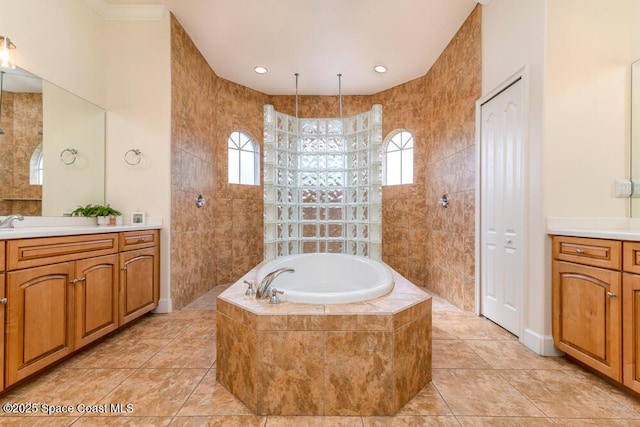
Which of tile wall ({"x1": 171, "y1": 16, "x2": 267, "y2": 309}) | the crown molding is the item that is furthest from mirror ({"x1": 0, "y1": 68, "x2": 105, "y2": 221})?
the crown molding

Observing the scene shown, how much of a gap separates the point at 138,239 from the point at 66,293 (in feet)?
2.50

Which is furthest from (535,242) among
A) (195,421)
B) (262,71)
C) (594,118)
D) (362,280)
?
(262,71)

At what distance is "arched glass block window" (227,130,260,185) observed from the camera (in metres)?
4.27

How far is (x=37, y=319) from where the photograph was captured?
1.63m

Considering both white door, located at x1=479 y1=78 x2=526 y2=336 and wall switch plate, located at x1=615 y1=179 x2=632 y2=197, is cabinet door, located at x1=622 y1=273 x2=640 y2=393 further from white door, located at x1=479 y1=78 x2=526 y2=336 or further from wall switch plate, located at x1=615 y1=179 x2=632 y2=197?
wall switch plate, located at x1=615 y1=179 x2=632 y2=197

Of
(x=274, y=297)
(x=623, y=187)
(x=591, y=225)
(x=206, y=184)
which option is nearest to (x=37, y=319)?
(x=274, y=297)

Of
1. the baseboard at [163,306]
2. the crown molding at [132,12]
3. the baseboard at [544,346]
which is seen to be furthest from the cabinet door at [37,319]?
the baseboard at [544,346]

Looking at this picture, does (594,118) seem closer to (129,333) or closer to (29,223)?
(129,333)

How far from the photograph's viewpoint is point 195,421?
1379mm

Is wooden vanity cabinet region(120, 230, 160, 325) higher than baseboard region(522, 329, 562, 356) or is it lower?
higher

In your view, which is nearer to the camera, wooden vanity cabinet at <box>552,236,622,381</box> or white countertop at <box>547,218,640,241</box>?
wooden vanity cabinet at <box>552,236,622,381</box>

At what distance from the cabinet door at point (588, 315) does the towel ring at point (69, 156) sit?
3.74m

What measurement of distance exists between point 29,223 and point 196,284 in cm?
161

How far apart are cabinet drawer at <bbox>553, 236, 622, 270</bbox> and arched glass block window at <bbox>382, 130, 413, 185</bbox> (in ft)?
7.87
